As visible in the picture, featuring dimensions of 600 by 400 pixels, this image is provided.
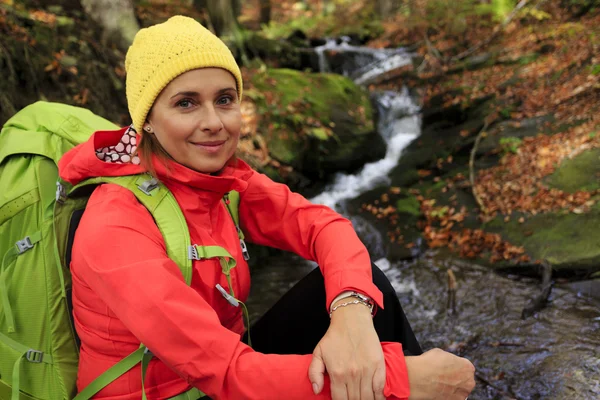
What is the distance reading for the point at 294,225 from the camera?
109 inches

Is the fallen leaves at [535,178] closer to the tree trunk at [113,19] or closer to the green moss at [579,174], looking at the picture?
the green moss at [579,174]

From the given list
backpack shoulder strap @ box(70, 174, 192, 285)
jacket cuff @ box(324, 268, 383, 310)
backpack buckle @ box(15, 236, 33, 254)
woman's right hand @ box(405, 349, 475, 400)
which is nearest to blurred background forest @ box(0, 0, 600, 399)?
woman's right hand @ box(405, 349, 475, 400)

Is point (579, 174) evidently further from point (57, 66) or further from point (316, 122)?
point (57, 66)

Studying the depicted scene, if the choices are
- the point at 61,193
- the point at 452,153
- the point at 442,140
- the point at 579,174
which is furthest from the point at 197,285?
the point at 442,140

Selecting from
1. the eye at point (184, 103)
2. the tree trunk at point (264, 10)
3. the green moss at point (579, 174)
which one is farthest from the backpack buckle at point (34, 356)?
the tree trunk at point (264, 10)

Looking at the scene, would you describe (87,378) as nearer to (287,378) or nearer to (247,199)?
(287,378)

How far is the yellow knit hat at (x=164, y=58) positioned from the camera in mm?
2006

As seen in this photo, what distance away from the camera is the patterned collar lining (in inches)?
82.0

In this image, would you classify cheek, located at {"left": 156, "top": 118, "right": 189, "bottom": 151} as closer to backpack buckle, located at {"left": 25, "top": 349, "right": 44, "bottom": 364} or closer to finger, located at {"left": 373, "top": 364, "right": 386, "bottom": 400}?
backpack buckle, located at {"left": 25, "top": 349, "right": 44, "bottom": 364}

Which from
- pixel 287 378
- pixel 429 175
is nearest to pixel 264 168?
pixel 429 175

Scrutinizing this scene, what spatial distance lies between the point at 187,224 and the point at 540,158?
6.38 meters

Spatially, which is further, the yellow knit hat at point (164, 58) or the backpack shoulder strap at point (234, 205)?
the backpack shoulder strap at point (234, 205)

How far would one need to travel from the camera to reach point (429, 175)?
317 inches

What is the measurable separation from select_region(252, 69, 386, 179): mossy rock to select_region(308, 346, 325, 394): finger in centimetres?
577
